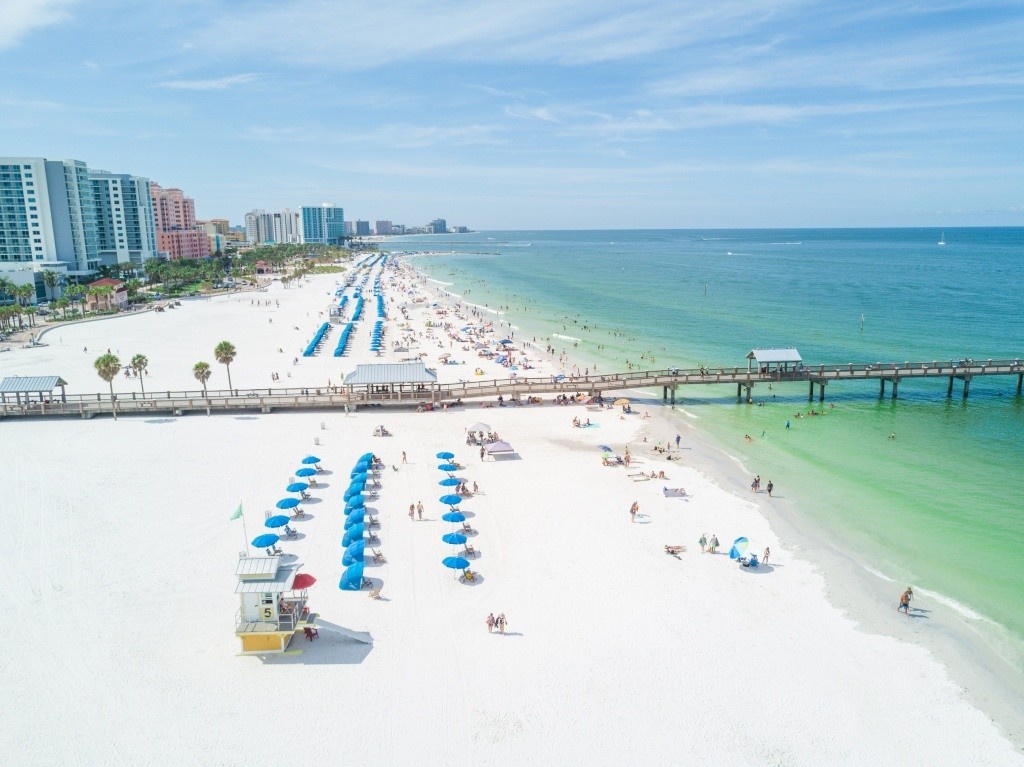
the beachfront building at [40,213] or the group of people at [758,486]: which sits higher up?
the beachfront building at [40,213]

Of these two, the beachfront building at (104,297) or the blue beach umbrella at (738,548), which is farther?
the beachfront building at (104,297)

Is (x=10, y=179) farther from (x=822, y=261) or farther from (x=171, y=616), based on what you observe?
(x=822, y=261)

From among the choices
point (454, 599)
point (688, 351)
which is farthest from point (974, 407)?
point (454, 599)

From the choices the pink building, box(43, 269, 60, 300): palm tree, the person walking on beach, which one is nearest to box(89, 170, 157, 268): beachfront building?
the pink building

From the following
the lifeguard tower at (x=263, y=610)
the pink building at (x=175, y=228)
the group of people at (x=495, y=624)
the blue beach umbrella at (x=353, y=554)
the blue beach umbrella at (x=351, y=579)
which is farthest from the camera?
the pink building at (x=175, y=228)

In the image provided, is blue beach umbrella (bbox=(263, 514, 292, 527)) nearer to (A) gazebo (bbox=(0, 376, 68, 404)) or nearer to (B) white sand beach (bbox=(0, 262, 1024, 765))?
(B) white sand beach (bbox=(0, 262, 1024, 765))

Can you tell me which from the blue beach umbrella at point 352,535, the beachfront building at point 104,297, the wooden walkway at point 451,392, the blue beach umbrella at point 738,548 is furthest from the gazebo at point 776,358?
the beachfront building at point 104,297

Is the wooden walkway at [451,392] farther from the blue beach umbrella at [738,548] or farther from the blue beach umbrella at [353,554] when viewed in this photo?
the blue beach umbrella at [738,548]
